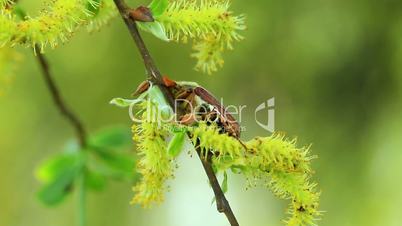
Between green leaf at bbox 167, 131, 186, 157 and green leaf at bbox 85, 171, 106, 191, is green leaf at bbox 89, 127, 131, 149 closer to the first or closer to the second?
green leaf at bbox 85, 171, 106, 191

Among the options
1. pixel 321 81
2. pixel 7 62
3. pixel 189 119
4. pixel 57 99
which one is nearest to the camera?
pixel 189 119

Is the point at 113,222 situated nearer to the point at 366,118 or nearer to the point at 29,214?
the point at 29,214

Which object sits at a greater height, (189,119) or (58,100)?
(58,100)

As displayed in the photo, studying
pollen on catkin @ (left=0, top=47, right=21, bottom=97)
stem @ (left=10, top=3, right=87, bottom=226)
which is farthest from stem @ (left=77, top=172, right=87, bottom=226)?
pollen on catkin @ (left=0, top=47, right=21, bottom=97)

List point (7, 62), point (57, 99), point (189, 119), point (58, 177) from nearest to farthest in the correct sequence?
point (189, 119)
point (7, 62)
point (57, 99)
point (58, 177)

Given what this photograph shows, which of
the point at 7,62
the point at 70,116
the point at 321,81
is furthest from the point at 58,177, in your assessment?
the point at 321,81

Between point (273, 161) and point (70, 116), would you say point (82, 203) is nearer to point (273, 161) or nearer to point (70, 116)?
point (70, 116)
